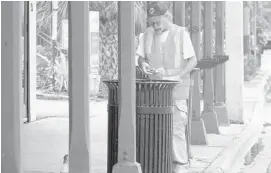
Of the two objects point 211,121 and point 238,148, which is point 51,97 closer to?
point 211,121

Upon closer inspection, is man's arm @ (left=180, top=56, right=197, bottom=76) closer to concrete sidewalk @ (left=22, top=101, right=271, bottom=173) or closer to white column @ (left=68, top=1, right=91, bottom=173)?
concrete sidewalk @ (left=22, top=101, right=271, bottom=173)

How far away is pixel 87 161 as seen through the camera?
650 centimetres

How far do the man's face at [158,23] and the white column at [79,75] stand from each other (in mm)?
1972

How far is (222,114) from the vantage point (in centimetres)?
1516

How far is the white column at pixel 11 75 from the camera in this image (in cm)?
608

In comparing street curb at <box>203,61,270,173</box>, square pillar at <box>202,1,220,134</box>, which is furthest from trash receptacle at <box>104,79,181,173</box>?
square pillar at <box>202,1,220,134</box>

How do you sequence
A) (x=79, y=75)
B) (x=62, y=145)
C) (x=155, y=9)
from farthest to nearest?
(x=62, y=145), (x=155, y=9), (x=79, y=75)

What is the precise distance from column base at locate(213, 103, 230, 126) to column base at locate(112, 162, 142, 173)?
8368 mm

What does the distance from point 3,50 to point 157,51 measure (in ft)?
9.14

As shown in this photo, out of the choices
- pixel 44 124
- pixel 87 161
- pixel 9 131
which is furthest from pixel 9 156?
pixel 44 124

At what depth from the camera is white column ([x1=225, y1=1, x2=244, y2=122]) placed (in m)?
15.4

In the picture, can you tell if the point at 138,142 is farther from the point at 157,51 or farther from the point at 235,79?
the point at 235,79

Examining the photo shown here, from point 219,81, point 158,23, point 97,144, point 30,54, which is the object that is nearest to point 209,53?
point 219,81

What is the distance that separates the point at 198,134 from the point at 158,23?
423 centimetres
